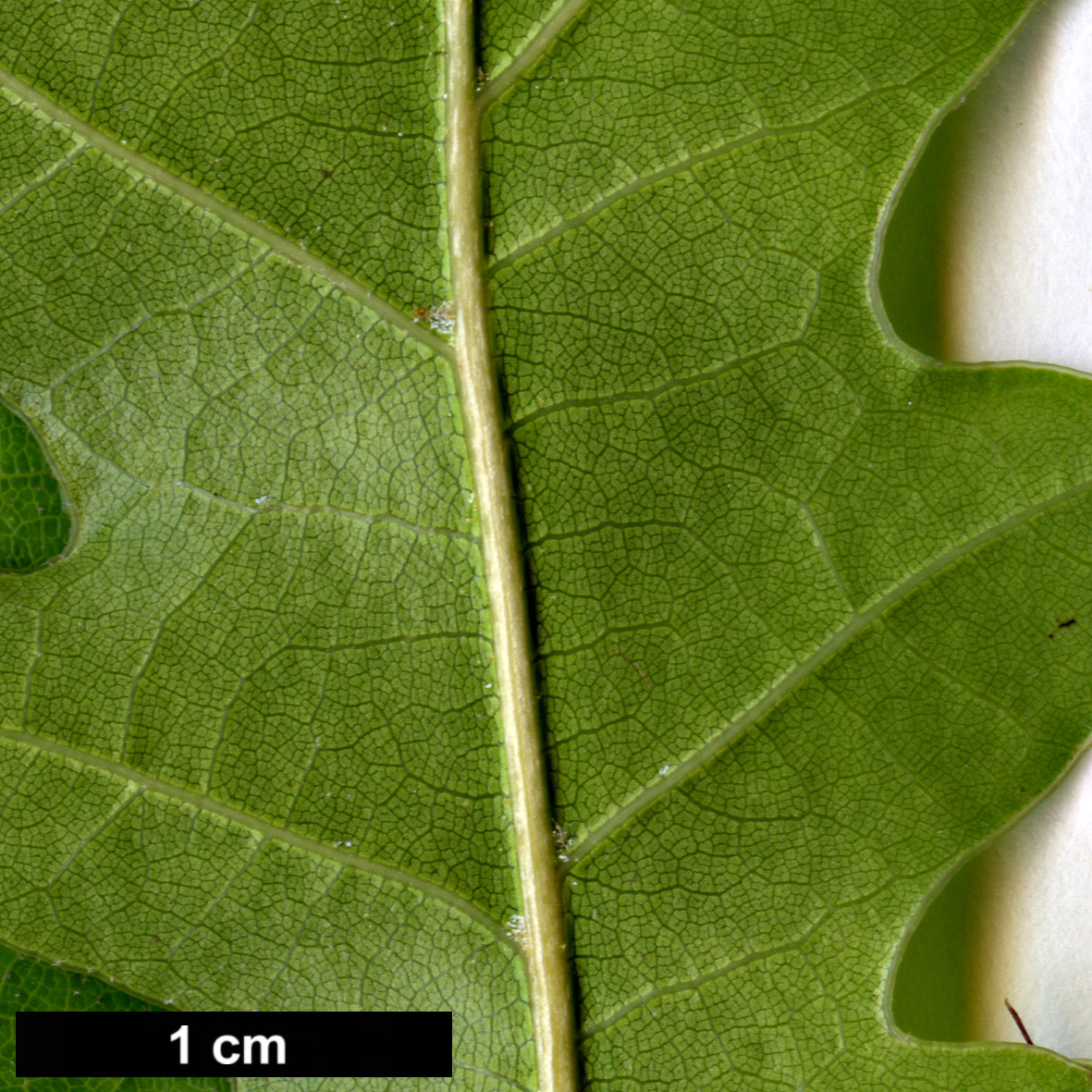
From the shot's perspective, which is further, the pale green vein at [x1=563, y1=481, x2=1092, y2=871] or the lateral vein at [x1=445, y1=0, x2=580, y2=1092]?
the pale green vein at [x1=563, y1=481, x2=1092, y2=871]

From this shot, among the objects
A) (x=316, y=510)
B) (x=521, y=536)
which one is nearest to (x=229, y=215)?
(x=316, y=510)

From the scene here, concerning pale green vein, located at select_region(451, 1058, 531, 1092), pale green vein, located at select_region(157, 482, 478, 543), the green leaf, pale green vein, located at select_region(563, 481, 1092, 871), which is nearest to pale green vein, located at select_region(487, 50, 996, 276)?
the green leaf

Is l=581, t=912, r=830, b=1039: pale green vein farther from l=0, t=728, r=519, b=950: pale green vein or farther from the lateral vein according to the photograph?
l=0, t=728, r=519, b=950: pale green vein

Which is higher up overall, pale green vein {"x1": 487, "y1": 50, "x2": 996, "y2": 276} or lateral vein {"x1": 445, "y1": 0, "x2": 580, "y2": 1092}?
pale green vein {"x1": 487, "y1": 50, "x2": 996, "y2": 276}

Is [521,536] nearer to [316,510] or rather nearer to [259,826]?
[316,510]

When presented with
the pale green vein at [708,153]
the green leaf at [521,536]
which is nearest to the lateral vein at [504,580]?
the green leaf at [521,536]

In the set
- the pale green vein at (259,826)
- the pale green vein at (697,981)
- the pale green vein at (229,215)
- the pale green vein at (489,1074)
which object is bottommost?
the pale green vein at (489,1074)

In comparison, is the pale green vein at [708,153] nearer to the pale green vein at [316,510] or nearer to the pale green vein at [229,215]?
the pale green vein at [229,215]

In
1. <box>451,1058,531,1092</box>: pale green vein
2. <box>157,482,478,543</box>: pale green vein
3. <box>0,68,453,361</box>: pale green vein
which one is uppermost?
<box>0,68,453,361</box>: pale green vein
